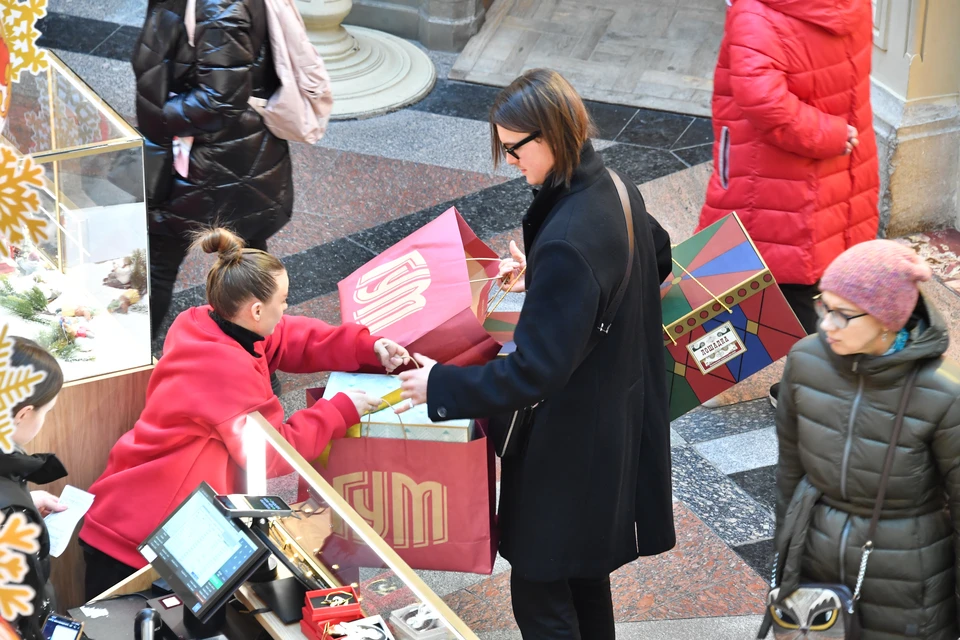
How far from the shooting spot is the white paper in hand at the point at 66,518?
2.86 metres

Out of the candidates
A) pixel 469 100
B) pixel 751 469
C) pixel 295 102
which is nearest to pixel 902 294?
pixel 751 469

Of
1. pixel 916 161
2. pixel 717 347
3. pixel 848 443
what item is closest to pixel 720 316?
pixel 717 347

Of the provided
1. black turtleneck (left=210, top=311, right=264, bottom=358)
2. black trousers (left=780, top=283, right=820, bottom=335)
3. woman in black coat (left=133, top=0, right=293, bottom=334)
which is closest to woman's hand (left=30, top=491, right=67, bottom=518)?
black turtleneck (left=210, top=311, right=264, bottom=358)

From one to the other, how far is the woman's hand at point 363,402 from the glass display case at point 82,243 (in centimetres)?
90

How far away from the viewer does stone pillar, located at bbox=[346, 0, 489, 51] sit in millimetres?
8188

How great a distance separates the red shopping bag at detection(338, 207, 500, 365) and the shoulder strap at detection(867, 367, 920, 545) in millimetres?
989

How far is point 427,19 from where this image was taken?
27.0 feet

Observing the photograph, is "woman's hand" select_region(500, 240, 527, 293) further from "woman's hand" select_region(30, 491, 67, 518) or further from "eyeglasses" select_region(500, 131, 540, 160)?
"woman's hand" select_region(30, 491, 67, 518)

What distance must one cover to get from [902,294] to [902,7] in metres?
3.85

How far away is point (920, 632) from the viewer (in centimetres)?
279

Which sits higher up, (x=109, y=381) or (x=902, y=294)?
(x=902, y=294)

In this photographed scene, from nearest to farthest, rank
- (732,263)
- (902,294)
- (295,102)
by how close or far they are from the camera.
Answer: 1. (902,294)
2. (732,263)
3. (295,102)

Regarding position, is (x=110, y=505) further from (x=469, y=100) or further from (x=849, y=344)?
(x=469, y=100)

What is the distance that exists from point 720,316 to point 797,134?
87cm
